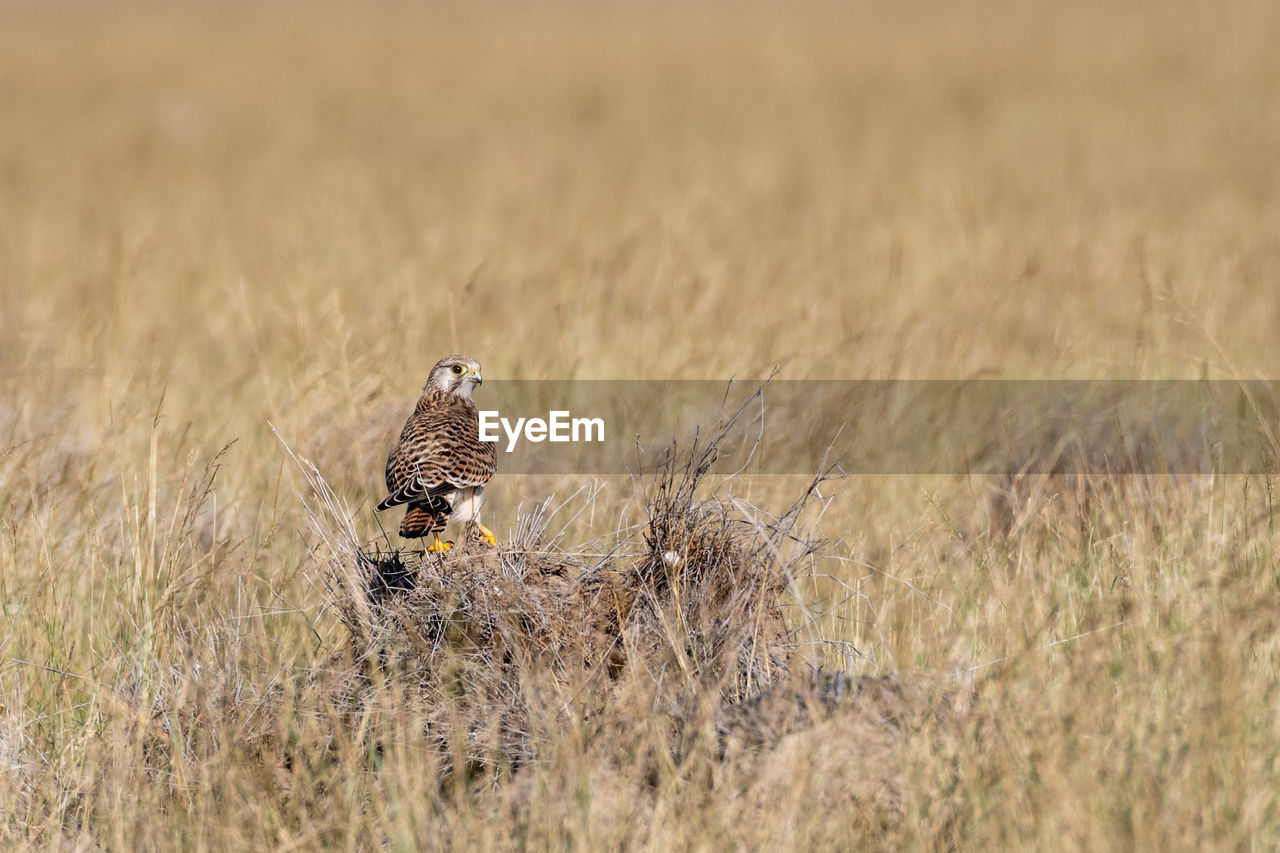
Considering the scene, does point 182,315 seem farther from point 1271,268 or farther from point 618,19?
point 618,19

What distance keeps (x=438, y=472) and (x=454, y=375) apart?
0.66 m

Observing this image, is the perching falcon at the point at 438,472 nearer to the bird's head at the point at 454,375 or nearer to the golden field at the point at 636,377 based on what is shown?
the bird's head at the point at 454,375

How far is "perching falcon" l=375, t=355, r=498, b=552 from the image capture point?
3725 mm

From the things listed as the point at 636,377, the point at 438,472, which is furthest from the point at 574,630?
the point at 636,377

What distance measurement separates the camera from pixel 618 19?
26.2m

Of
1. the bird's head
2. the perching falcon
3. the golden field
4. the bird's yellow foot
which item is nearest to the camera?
the golden field

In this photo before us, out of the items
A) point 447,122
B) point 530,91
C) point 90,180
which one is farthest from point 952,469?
point 530,91

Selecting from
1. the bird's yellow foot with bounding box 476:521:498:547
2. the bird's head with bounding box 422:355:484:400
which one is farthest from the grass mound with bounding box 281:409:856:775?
the bird's head with bounding box 422:355:484:400

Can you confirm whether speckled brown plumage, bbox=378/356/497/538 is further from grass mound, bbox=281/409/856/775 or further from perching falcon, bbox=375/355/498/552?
grass mound, bbox=281/409/856/775

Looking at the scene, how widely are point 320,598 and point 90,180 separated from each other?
9.27 meters

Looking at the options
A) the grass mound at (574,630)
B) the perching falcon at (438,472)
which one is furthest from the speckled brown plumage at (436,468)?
the grass mound at (574,630)

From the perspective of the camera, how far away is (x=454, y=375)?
4332 millimetres

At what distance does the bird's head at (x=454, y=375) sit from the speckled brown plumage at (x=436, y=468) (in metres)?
0.17

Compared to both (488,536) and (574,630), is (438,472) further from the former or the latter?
(574,630)
